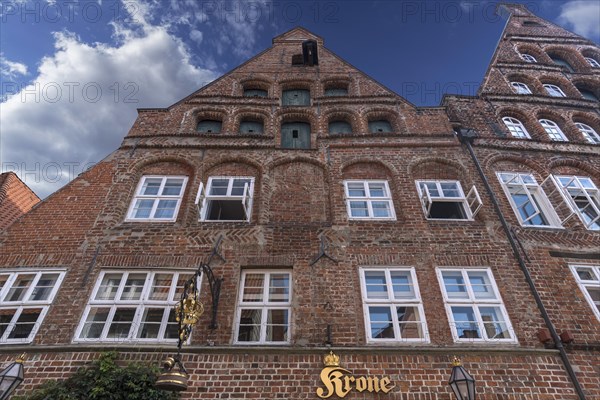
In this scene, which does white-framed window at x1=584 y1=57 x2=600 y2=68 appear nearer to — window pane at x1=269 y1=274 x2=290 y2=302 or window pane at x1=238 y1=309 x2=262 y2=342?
window pane at x1=269 y1=274 x2=290 y2=302

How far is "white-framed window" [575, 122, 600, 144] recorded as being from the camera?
42.5 feet

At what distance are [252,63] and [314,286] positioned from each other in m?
10.9

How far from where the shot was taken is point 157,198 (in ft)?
32.1

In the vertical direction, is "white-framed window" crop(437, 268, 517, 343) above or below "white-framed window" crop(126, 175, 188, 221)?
below

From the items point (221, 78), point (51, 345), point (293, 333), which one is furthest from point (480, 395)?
point (221, 78)

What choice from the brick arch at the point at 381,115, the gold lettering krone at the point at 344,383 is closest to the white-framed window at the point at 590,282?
the gold lettering krone at the point at 344,383

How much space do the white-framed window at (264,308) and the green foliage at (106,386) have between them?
5.54 ft

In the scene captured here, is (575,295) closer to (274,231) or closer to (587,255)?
(587,255)

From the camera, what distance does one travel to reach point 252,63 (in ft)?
49.9

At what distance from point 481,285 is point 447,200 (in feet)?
8.78

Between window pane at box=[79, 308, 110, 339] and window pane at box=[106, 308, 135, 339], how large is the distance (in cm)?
21

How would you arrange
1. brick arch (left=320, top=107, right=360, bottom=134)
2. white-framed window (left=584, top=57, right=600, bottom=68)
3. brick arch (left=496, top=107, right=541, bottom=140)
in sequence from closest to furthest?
brick arch (left=320, top=107, right=360, bottom=134) → brick arch (left=496, top=107, right=541, bottom=140) → white-framed window (left=584, top=57, right=600, bottom=68)

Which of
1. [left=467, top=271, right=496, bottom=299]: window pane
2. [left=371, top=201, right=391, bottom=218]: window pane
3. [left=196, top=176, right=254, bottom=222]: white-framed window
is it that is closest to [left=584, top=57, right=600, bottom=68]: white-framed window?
[left=371, top=201, right=391, bottom=218]: window pane

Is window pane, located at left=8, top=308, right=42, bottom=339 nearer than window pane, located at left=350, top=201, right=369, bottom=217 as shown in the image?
Yes
